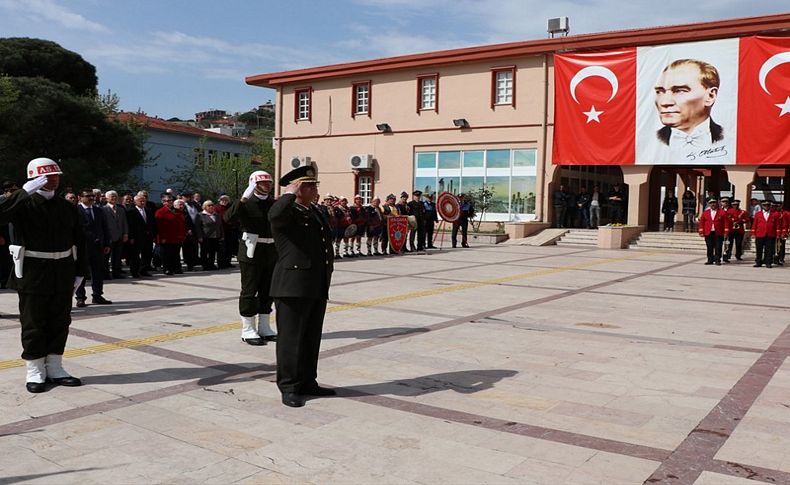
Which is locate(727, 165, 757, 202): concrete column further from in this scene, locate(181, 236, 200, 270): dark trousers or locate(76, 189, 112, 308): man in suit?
locate(76, 189, 112, 308): man in suit

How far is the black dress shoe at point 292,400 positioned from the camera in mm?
5336

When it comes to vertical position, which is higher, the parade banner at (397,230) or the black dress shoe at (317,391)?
the parade banner at (397,230)

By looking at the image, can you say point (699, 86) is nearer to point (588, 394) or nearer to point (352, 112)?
point (352, 112)

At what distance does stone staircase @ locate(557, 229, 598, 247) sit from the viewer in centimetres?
2548

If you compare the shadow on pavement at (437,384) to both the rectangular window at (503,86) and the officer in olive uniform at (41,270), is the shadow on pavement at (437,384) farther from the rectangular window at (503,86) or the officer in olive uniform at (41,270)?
the rectangular window at (503,86)

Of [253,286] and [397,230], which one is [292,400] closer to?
[253,286]

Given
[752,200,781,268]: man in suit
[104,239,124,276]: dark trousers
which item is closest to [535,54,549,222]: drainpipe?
[752,200,781,268]: man in suit

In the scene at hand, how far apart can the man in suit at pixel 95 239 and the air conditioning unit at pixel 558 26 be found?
76.0 ft

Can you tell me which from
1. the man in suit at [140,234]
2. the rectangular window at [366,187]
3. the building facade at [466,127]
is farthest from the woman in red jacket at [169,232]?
the rectangular window at [366,187]

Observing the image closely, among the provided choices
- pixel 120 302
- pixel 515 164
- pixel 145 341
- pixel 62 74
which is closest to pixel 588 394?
pixel 145 341

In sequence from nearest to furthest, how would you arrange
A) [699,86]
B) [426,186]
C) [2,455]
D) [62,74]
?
[2,455] < [699,86] < [426,186] < [62,74]

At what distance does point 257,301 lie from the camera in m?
7.73

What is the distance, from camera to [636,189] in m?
25.7

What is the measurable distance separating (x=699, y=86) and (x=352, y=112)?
50.1 feet
